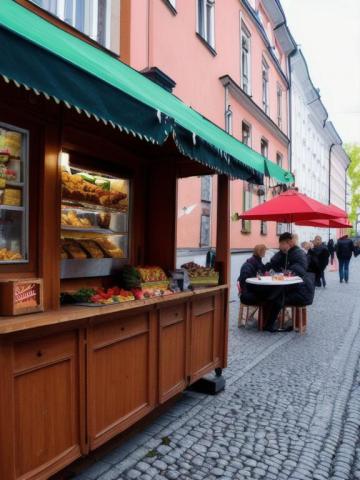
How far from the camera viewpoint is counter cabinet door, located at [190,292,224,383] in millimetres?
4359

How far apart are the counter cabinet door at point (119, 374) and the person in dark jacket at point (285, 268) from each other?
4413 mm

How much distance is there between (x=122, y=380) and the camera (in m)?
3.36

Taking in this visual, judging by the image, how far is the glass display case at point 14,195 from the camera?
297 cm

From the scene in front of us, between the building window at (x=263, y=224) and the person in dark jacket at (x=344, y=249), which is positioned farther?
the building window at (x=263, y=224)

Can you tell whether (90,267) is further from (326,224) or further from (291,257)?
(326,224)

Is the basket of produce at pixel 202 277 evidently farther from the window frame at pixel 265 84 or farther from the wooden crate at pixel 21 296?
the window frame at pixel 265 84

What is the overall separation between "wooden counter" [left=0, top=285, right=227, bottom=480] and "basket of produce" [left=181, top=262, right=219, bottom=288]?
0.27 m

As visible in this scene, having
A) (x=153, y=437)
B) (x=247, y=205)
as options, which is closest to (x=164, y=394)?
(x=153, y=437)

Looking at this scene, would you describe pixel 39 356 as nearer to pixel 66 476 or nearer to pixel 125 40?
pixel 66 476

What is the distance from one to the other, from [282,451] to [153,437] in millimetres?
988

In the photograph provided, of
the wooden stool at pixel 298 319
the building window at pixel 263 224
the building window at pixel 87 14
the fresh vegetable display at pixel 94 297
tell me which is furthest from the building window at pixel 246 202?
the fresh vegetable display at pixel 94 297

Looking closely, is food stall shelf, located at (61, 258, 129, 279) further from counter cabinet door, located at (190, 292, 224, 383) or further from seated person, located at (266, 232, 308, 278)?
seated person, located at (266, 232, 308, 278)

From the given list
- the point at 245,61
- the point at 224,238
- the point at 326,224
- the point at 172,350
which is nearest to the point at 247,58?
the point at 245,61

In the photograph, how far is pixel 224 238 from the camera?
4.91 m
